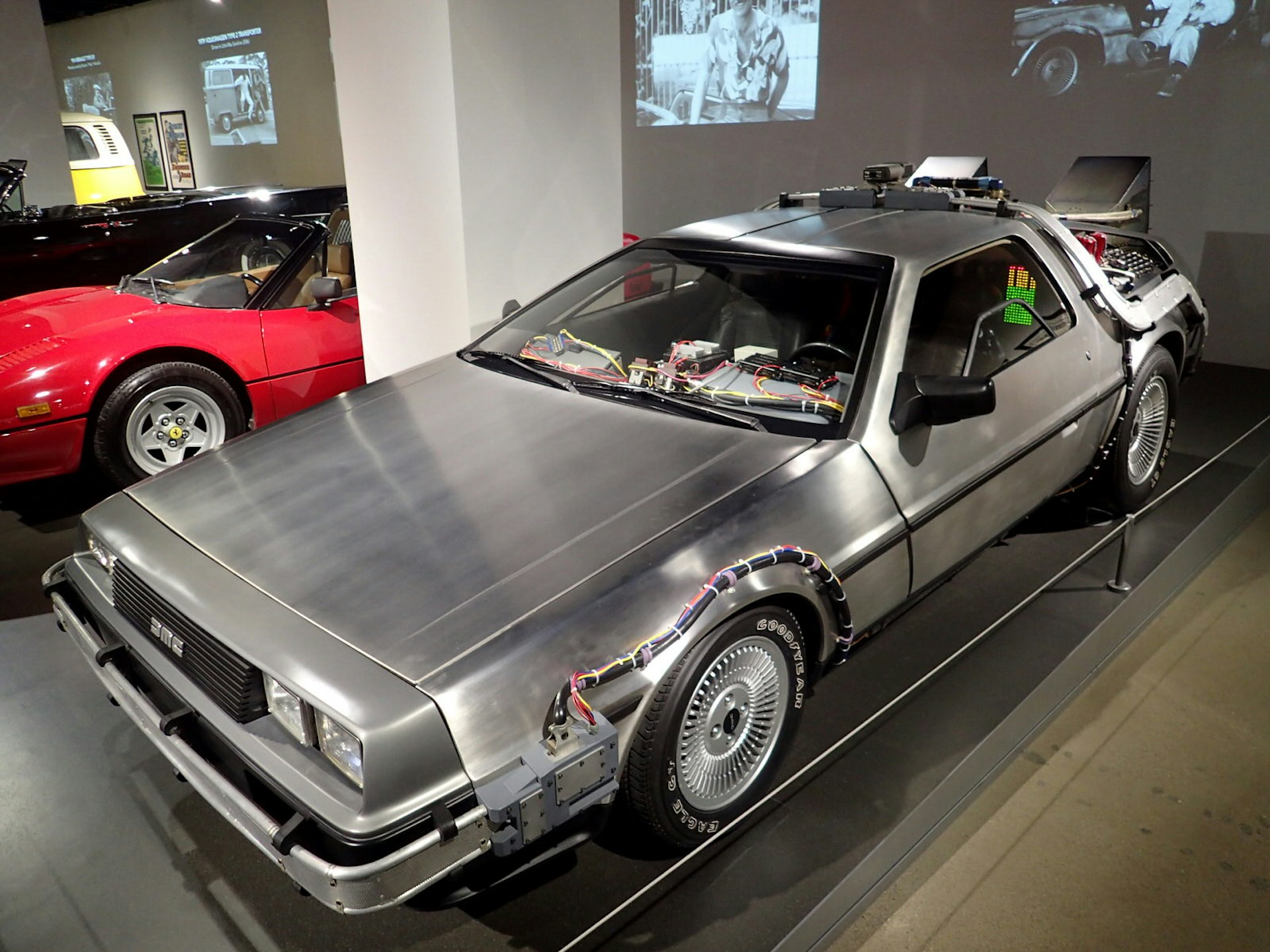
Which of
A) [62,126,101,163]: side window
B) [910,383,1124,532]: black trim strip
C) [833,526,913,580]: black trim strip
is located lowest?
[833,526,913,580]: black trim strip

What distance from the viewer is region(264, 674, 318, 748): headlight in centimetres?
168

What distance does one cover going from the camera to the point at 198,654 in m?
1.88

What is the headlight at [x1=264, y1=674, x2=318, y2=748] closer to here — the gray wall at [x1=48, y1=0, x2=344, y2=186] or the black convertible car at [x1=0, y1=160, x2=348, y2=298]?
the black convertible car at [x1=0, y1=160, x2=348, y2=298]

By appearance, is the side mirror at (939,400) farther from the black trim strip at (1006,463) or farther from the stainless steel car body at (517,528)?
the black trim strip at (1006,463)

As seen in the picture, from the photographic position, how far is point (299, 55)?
10.8 meters

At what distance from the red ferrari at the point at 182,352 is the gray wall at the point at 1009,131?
4.44m

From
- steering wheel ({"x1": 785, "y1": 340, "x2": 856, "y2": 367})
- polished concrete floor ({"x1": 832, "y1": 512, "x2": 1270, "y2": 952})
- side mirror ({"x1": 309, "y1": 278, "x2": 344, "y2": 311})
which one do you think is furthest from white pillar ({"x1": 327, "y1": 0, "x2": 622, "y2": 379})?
polished concrete floor ({"x1": 832, "y1": 512, "x2": 1270, "y2": 952})

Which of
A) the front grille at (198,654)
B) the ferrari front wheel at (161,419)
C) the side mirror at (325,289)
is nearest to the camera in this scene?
the front grille at (198,654)

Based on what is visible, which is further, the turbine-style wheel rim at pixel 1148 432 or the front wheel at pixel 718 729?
the turbine-style wheel rim at pixel 1148 432

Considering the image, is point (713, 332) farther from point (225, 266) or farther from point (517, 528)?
point (225, 266)

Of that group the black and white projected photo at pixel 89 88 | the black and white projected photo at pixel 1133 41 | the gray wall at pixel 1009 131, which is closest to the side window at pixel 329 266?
the gray wall at pixel 1009 131

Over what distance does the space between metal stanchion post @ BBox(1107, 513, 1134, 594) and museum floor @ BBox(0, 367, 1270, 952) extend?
0.21 feet

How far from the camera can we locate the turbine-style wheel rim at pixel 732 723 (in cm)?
196

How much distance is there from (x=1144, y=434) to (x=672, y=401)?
2247 mm
